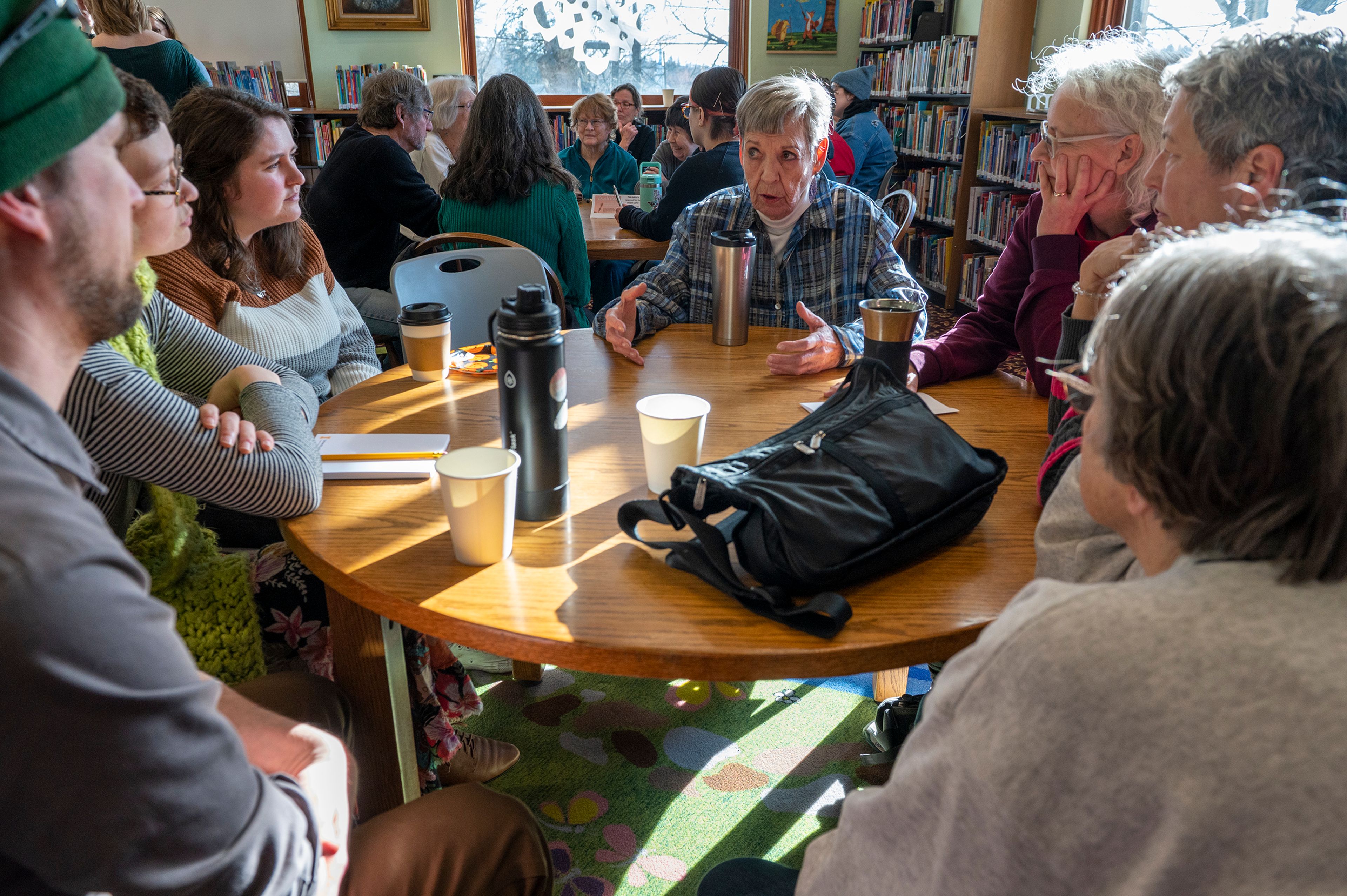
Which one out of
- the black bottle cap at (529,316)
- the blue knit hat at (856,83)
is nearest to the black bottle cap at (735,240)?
the black bottle cap at (529,316)

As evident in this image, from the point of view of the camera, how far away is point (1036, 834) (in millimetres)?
522

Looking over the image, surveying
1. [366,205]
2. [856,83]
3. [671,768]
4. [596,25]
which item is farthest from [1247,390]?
[596,25]

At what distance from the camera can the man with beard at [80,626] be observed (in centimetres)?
56

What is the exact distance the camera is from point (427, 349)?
1645mm

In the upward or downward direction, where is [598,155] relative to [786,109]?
downward

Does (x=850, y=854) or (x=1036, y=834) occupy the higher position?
(x=1036, y=834)

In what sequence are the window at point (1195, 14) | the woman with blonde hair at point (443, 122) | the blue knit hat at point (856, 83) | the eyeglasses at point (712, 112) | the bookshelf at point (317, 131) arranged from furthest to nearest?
the bookshelf at point (317, 131) < the blue knit hat at point (856, 83) < the woman with blonde hair at point (443, 122) < the eyeglasses at point (712, 112) < the window at point (1195, 14)

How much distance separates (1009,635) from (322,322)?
70.7 inches

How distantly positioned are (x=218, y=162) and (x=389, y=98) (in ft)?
6.66

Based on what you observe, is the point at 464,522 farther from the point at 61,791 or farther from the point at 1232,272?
the point at 1232,272

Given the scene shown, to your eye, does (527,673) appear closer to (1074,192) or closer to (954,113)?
(1074,192)

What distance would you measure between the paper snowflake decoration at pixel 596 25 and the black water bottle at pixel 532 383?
6.16m

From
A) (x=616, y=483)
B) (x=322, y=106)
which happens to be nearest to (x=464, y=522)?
(x=616, y=483)

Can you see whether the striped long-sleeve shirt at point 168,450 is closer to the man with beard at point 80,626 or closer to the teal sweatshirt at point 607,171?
the man with beard at point 80,626
